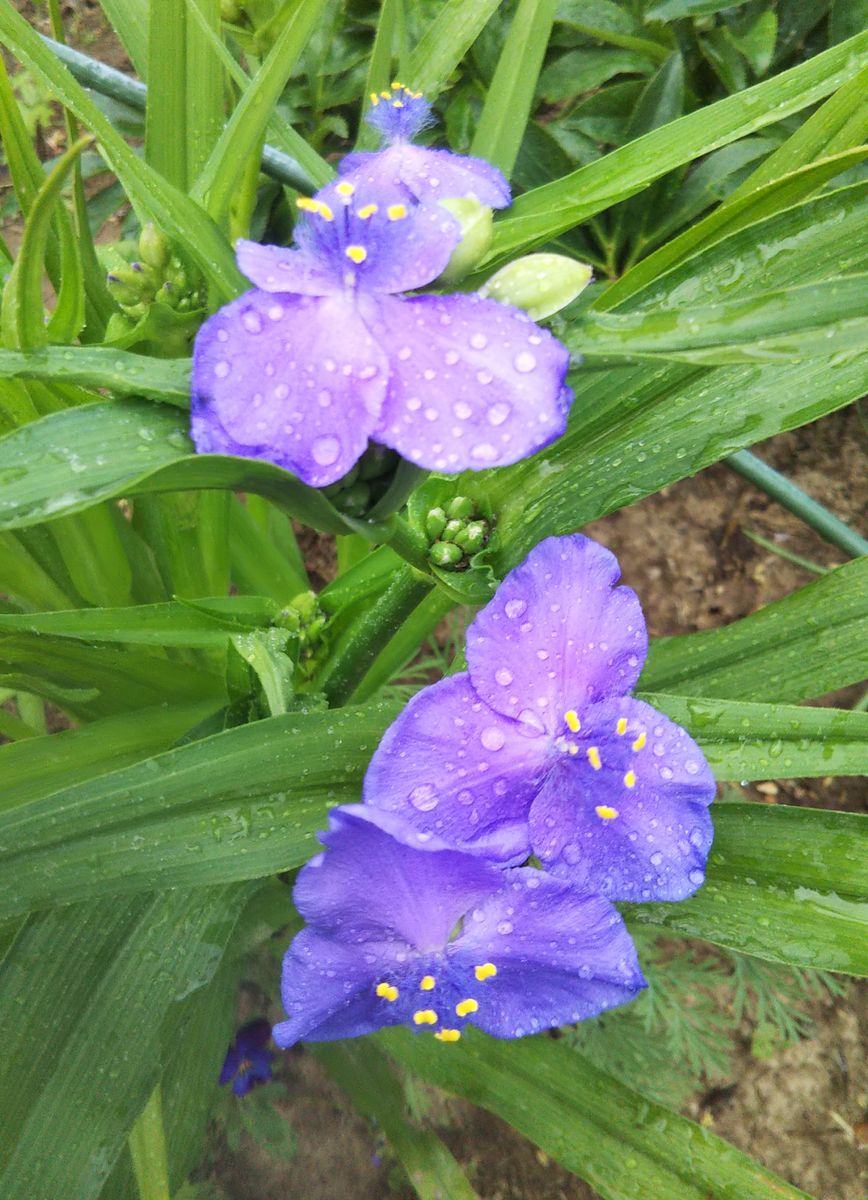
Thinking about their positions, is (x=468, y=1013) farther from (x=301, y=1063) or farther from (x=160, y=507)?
(x=301, y=1063)

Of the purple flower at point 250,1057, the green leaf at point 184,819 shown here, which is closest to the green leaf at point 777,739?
the green leaf at point 184,819

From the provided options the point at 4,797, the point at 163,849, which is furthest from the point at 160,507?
the point at 163,849

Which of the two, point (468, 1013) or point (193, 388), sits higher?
point (193, 388)

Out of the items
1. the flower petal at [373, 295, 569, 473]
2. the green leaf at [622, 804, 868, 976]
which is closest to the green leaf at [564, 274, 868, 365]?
the flower petal at [373, 295, 569, 473]

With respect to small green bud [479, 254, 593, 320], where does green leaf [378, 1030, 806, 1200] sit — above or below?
below

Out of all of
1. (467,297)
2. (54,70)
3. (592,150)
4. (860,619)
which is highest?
(54,70)

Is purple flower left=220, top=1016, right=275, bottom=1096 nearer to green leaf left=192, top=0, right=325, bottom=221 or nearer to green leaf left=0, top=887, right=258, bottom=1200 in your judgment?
green leaf left=0, top=887, right=258, bottom=1200
